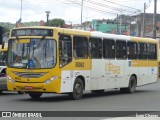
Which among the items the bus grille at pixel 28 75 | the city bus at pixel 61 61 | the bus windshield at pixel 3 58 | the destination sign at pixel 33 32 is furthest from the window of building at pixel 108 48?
the bus windshield at pixel 3 58

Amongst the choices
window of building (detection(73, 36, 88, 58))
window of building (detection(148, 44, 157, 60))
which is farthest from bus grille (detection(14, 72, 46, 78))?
window of building (detection(148, 44, 157, 60))

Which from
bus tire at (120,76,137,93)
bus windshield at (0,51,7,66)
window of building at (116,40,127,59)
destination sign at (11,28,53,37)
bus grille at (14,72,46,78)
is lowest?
bus tire at (120,76,137,93)

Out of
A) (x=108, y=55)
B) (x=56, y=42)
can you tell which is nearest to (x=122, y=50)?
(x=108, y=55)

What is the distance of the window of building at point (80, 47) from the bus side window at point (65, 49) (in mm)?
392

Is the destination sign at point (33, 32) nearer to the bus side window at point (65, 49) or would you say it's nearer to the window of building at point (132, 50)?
the bus side window at point (65, 49)

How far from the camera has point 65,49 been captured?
64.6 feet

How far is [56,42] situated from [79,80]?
2404 mm

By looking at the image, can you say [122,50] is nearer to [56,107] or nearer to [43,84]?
[43,84]

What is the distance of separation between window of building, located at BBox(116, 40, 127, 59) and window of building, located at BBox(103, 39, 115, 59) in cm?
49

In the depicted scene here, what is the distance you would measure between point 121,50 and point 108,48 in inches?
64.0

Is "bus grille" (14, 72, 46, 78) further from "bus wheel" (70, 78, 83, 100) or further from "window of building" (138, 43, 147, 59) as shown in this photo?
"window of building" (138, 43, 147, 59)

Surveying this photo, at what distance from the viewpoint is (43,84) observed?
18.9 m

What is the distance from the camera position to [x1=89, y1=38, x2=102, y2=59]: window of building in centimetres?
2186

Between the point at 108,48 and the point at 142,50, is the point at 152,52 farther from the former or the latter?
the point at 108,48
